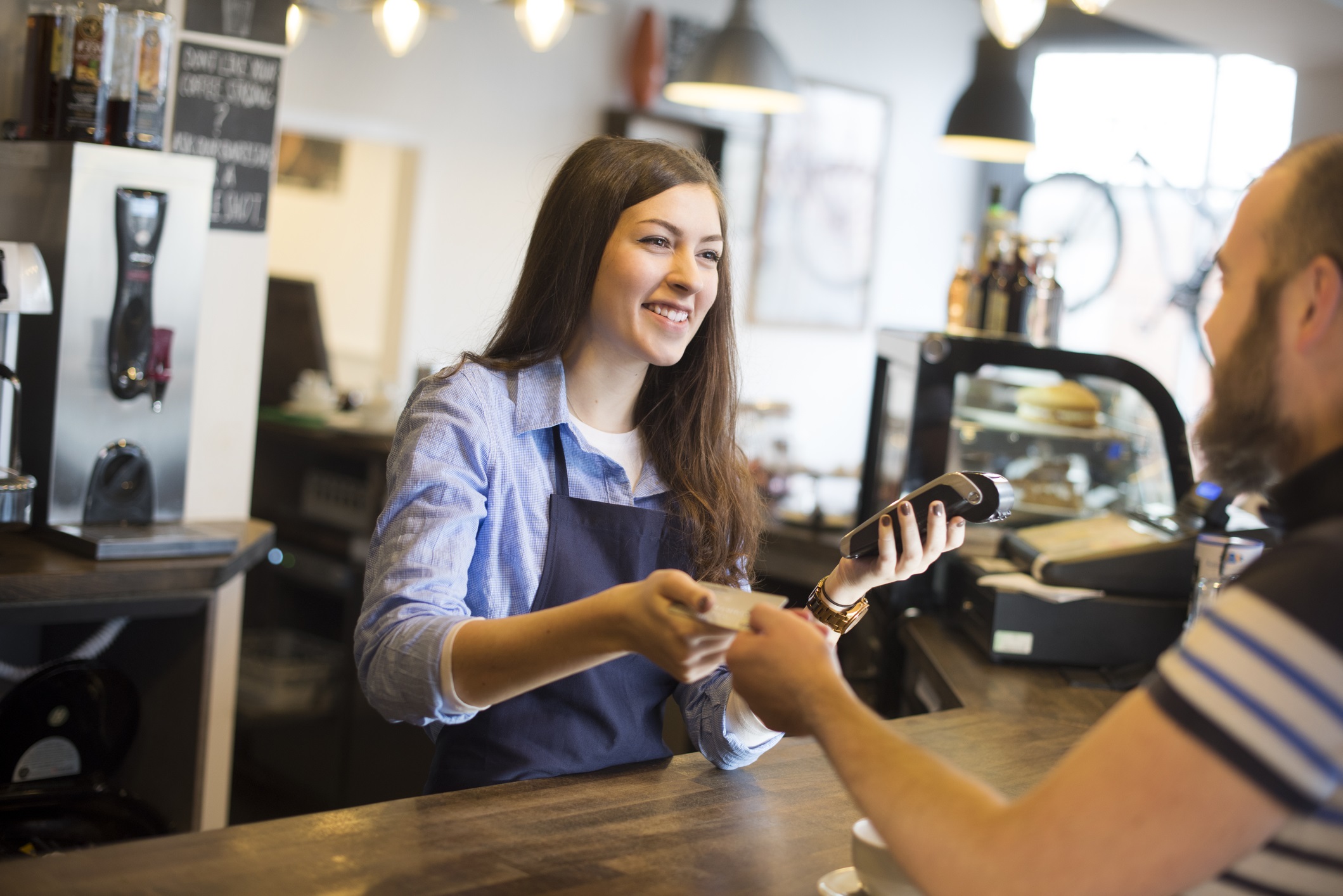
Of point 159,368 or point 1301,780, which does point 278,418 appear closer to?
point 159,368

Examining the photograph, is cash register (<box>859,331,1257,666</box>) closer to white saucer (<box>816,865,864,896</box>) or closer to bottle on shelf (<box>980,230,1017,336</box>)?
bottle on shelf (<box>980,230,1017,336</box>)

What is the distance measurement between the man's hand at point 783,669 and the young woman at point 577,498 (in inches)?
8.6

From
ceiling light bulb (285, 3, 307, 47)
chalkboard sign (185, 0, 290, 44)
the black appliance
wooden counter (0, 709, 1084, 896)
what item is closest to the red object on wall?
ceiling light bulb (285, 3, 307, 47)

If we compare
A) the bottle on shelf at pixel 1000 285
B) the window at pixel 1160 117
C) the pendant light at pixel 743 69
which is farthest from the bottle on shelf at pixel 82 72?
the window at pixel 1160 117

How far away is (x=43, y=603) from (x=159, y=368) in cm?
52

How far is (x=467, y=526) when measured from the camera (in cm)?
148

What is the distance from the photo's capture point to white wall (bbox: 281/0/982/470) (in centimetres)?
534

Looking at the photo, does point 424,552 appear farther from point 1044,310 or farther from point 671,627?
point 1044,310

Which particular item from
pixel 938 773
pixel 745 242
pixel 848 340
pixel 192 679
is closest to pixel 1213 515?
pixel 938 773

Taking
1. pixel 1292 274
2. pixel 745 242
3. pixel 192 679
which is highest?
pixel 745 242

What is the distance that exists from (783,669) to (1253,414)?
45 cm

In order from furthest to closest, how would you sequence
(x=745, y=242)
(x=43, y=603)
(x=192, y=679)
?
(x=745, y=242), (x=192, y=679), (x=43, y=603)

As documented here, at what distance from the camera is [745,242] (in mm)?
7039

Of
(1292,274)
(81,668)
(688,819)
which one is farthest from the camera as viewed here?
(81,668)
